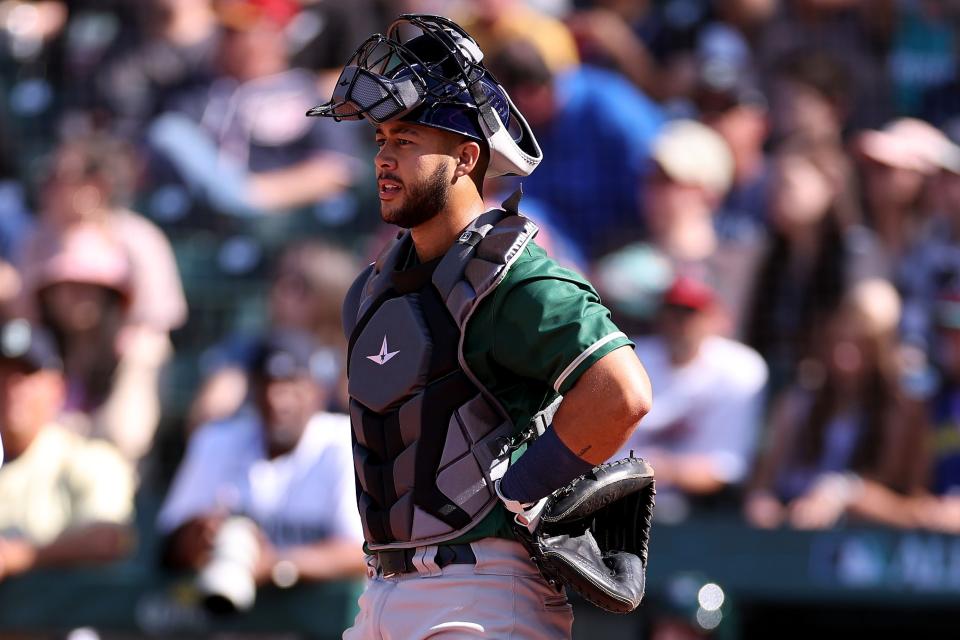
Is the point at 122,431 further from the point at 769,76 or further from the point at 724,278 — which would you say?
the point at 769,76

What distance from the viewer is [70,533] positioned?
6086mm

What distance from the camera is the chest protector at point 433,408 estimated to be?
3.06 meters

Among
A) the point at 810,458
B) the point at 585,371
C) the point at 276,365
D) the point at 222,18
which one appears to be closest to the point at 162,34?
the point at 222,18

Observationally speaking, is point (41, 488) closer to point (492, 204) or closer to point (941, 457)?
point (492, 204)

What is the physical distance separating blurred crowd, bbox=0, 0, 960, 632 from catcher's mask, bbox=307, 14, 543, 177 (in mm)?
2962

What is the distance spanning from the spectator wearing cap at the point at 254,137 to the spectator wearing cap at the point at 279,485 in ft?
5.87

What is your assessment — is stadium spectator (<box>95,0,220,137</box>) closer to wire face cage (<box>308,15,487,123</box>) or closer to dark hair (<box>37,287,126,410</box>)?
dark hair (<box>37,287,126,410</box>)

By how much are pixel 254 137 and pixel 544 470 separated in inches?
218

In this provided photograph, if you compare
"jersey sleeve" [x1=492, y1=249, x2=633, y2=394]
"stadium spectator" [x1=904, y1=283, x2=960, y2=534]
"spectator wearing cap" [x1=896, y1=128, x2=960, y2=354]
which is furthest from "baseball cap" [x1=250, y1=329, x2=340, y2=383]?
"jersey sleeve" [x1=492, y1=249, x2=633, y2=394]

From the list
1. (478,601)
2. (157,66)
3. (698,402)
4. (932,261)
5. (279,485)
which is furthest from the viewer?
(157,66)

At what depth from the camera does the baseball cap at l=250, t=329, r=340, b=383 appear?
20.2 feet

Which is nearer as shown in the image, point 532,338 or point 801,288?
point 532,338

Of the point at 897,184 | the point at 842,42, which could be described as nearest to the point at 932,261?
the point at 897,184

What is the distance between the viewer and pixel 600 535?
324 cm
